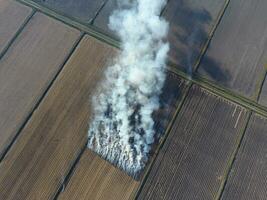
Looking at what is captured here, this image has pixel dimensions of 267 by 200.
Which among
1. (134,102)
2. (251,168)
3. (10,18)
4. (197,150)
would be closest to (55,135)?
(134,102)

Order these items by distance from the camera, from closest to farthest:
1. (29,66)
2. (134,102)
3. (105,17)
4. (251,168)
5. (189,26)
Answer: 1. (251,168)
2. (134,102)
3. (29,66)
4. (189,26)
5. (105,17)

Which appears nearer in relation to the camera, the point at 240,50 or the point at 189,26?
the point at 240,50

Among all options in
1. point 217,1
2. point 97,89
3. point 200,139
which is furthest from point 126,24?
point 200,139

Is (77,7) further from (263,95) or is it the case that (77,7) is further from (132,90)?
(263,95)

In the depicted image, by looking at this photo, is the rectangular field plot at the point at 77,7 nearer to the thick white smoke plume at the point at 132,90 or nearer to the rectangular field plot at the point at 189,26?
the thick white smoke plume at the point at 132,90

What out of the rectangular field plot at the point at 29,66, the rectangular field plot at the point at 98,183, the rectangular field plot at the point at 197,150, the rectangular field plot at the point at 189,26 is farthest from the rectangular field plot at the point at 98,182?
the rectangular field plot at the point at 189,26

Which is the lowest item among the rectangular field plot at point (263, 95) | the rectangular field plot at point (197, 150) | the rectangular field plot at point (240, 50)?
the rectangular field plot at point (197, 150)

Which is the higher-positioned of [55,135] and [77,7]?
[77,7]

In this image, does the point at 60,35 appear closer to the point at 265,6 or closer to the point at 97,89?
the point at 97,89

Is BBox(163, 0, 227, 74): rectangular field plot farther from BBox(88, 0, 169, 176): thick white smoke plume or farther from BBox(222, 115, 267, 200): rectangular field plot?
BBox(222, 115, 267, 200): rectangular field plot
